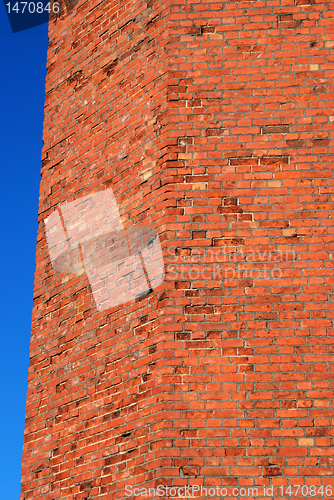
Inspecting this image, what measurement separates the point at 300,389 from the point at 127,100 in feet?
9.33

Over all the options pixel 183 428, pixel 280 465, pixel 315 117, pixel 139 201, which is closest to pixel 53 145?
pixel 139 201

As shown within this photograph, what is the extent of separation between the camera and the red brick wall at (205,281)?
4.01m

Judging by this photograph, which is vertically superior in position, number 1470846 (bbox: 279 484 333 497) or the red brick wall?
A: the red brick wall

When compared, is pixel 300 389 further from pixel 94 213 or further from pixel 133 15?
pixel 133 15

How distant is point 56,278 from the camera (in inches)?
219

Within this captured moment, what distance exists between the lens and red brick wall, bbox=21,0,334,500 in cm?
401

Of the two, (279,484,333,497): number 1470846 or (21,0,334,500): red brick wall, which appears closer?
(279,484,333,497): number 1470846

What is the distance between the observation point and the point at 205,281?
4.39m

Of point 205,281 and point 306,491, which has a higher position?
point 205,281

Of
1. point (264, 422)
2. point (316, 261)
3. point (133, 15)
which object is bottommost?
point (264, 422)

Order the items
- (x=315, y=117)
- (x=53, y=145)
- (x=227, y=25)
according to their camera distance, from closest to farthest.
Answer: (x=315, y=117) → (x=227, y=25) → (x=53, y=145)

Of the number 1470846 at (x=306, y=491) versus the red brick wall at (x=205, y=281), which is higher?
the red brick wall at (x=205, y=281)

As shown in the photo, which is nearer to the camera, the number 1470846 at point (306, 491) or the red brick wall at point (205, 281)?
the number 1470846 at point (306, 491)

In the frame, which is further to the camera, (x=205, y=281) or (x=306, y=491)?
(x=205, y=281)
